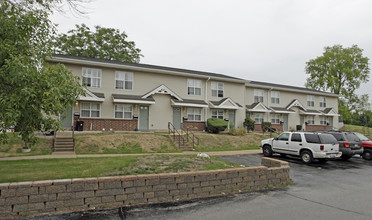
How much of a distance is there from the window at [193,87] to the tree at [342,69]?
3594 cm

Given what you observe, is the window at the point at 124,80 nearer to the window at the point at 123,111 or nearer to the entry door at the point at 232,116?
the window at the point at 123,111

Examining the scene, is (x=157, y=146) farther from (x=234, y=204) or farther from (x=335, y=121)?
(x=335, y=121)

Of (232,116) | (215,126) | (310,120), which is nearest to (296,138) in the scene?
(215,126)

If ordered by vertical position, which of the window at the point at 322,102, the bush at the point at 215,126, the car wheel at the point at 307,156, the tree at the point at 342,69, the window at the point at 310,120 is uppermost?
the tree at the point at 342,69

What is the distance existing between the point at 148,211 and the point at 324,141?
11244mm

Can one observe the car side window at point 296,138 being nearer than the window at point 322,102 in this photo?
Yes

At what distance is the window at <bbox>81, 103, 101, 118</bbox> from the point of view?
19547 millimetres

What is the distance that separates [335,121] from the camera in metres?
37.2

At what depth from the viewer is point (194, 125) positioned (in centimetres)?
2388

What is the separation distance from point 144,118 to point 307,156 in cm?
1387

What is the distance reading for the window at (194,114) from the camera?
23.8 meters

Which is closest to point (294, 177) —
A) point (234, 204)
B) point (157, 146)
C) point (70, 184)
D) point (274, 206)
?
point (274, 206)

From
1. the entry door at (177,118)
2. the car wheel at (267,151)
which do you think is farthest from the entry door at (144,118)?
the car wheel at (267,151)

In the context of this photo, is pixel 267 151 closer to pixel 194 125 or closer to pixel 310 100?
pixel 194 125
